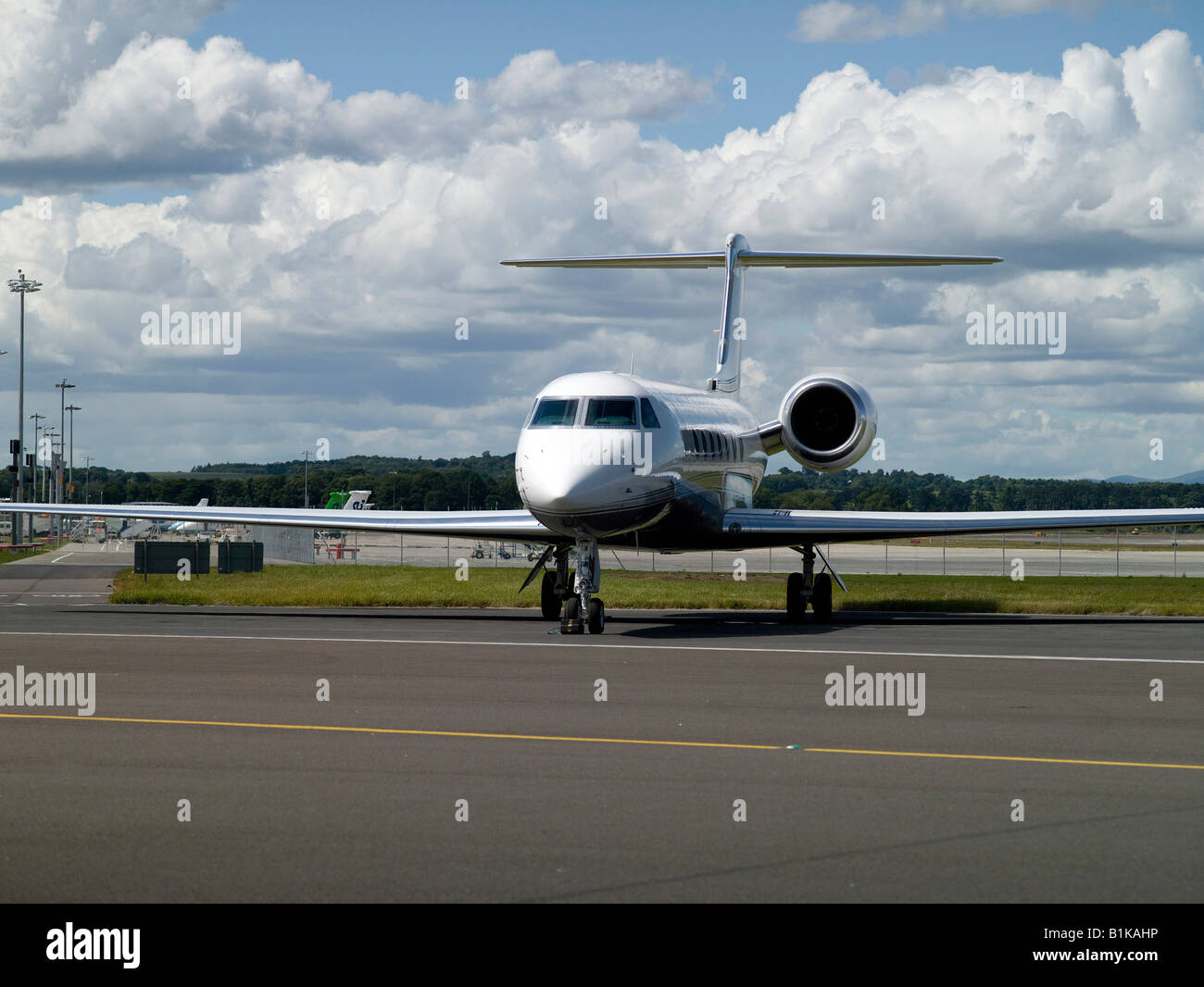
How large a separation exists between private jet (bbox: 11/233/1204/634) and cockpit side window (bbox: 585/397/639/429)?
0.07 ft

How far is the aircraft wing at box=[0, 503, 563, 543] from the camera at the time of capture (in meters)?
25.3

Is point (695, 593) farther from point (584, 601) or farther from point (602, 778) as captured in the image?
point (602, 778)

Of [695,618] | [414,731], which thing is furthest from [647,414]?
[414,731]

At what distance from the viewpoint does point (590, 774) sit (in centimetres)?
969

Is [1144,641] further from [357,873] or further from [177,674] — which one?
[357,873]

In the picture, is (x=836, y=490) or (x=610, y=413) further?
(x=836, y=490)

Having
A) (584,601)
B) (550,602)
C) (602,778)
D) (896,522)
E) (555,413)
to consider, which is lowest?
(602,778)

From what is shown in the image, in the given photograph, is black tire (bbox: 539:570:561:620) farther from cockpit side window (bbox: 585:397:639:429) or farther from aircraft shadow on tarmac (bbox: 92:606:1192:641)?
cockpit side window (bbox: 585:397:639:429)

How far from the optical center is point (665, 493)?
76.1 ft

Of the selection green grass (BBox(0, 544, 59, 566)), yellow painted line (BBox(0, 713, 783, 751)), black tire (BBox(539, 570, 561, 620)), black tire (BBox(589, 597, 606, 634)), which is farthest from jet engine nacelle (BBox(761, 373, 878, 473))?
green grass (BBox(0, 544, 59, 566))

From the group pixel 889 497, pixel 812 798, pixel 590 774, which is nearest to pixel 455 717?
pixel 590 774

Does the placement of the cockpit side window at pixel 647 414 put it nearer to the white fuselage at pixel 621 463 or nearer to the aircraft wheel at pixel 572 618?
the white fuselage at pixel 621 463

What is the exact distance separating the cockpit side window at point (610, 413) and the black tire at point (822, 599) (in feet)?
19.8

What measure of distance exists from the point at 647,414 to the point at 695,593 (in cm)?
1122
